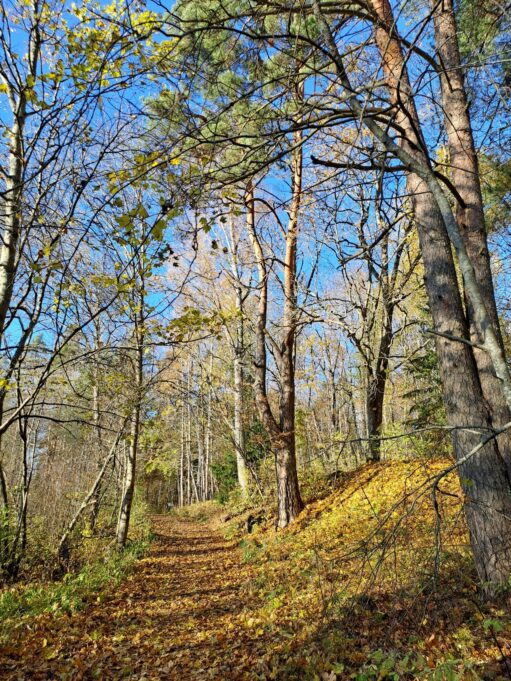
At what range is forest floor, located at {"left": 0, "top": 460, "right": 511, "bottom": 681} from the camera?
286cm

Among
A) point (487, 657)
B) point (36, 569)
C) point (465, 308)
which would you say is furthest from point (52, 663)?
point (465, 308)

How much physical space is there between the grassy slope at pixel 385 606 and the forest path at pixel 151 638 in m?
0.34

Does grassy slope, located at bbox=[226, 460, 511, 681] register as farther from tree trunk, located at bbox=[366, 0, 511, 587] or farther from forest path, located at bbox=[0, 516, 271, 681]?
forest path, located at bbox=[0, 516, 271, 681]

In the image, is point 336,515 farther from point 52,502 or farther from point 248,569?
point 52,502

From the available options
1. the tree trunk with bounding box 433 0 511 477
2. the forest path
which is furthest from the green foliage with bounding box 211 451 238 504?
the tree trunk with bounding box 433 0 511 477

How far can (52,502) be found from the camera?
383 inches

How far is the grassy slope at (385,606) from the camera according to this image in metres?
2.55

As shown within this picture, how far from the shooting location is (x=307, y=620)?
4328 millimetres

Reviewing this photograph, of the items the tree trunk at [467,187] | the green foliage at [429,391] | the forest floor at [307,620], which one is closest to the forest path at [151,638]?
the forest floor at [307,620]

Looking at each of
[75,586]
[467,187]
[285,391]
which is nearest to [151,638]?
[75,586]

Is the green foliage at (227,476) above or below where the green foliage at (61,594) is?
above

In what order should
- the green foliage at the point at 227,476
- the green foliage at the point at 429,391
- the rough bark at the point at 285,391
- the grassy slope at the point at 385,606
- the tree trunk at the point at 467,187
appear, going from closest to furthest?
the grassy slope at the point at 385,606, the tree trunk at the point at 467,187, the green foliage at the point at 429,391, the rough bark at the point at 285,391, the green foliage at the point at 227,476

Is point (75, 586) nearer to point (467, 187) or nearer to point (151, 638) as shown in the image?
point (151, 638)

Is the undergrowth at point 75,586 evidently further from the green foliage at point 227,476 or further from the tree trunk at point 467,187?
the green foliage at point 227,476
